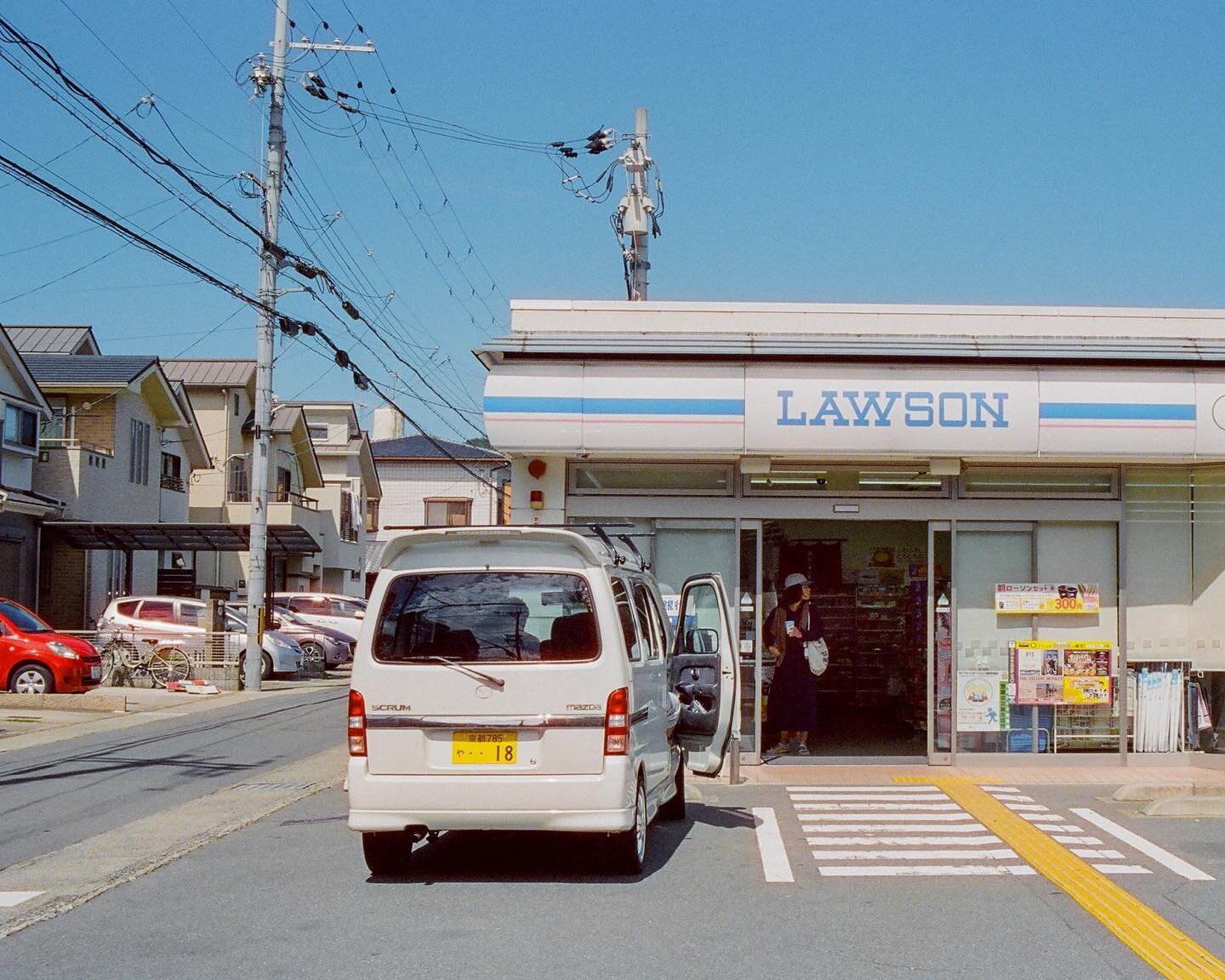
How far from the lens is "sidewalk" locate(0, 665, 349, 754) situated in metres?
19.4

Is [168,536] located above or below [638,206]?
below

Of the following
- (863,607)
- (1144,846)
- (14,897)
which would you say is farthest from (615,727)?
(863,607)


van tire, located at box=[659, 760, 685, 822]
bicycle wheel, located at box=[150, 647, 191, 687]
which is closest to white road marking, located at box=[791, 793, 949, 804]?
van tire, located at box=[659, 760, 685, 822]

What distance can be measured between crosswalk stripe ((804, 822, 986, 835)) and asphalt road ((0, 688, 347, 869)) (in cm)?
566

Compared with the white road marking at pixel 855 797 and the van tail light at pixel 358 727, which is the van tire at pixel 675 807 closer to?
the white road marking at pixel 855 797

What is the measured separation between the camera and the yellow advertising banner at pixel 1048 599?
14383 millimetres

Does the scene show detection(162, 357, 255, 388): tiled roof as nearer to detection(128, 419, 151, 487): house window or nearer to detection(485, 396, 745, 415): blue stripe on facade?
detection(128, 419, 151, 487): house window

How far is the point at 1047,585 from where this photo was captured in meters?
14.4

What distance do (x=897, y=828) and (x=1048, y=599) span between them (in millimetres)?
4460

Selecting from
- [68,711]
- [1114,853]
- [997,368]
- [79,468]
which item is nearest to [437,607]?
[1114,853]

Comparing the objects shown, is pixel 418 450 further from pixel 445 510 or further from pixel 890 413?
pixel 890 413

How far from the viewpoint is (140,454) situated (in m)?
37.9

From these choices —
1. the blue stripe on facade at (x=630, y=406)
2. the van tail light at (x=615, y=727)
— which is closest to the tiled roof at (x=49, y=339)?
the blue stripe on facade at (x=630, y=406)

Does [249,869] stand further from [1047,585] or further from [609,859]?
[1047,585]
